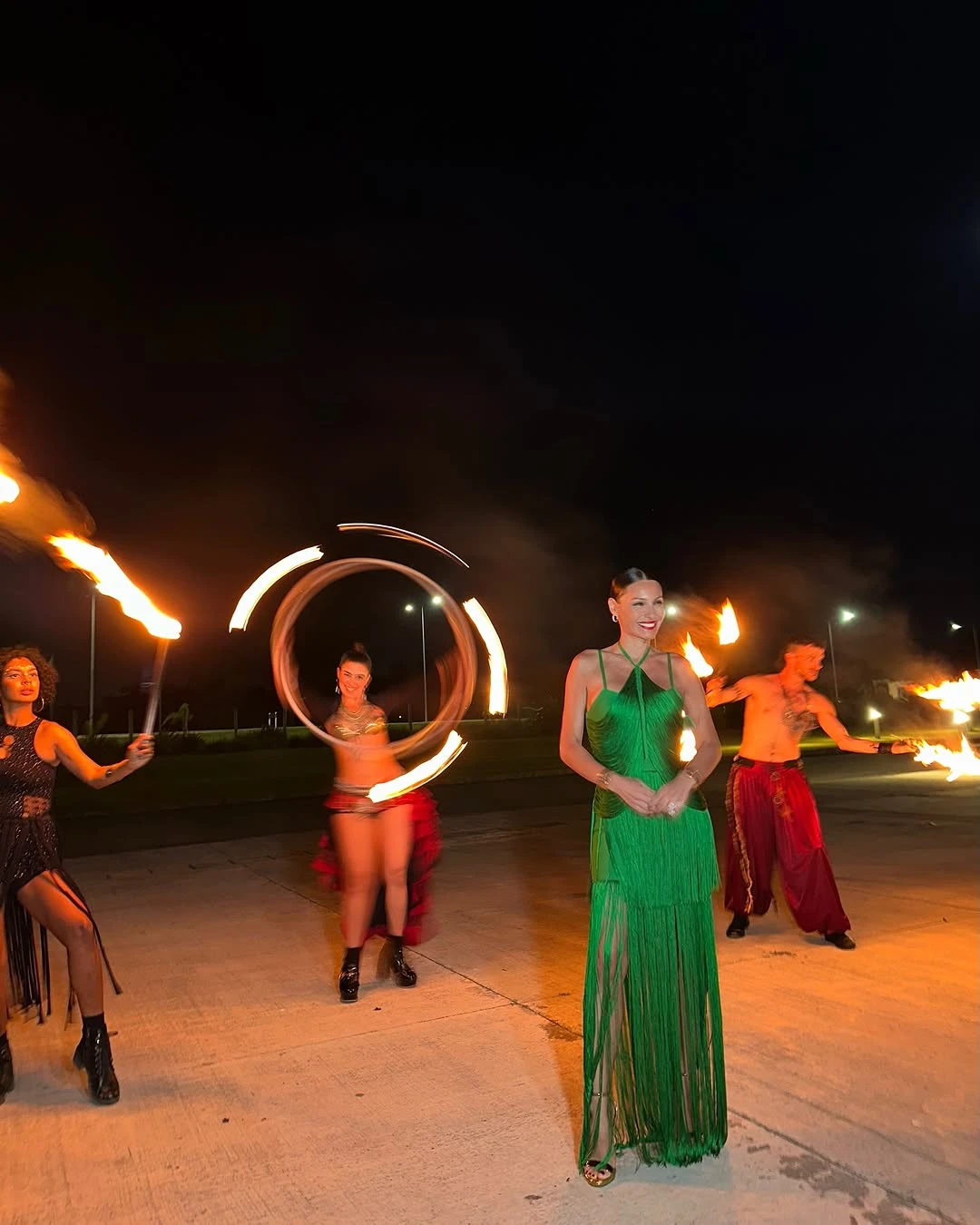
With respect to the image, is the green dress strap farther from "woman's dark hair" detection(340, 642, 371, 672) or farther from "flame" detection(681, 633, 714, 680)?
"woman's dark hair" detection(340, 642, 371, 672)

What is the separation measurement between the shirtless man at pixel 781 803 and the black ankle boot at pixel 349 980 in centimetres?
236

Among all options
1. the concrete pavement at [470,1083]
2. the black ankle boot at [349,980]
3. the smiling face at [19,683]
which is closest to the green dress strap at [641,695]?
the concrete pavement at [470,1083]

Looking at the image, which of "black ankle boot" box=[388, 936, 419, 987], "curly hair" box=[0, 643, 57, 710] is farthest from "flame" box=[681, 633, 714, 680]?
"curly hair" box=[0, 643, 57, 710]

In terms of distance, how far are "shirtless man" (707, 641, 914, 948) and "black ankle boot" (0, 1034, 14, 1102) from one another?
3909 mm

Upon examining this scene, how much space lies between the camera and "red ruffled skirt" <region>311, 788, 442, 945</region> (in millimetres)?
5121

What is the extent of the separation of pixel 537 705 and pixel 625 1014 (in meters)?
33.3

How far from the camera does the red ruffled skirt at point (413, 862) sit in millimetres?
5121

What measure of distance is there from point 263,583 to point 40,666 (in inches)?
61.9

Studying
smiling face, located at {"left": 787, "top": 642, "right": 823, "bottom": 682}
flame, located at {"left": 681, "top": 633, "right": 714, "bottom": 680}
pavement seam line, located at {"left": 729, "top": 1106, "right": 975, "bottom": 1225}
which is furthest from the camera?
smiling face, located at {"left": 787, "top": 642, "right": 823, "bottom": 682}

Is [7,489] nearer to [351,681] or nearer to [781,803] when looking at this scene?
[351,681]

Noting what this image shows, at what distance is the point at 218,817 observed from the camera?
48.3 ft

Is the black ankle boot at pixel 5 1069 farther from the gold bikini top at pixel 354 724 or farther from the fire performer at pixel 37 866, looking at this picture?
the gold bikini top at pixel 354 724

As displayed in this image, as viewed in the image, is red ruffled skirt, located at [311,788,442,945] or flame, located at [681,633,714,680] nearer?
flame, located at [681,633,714,680]

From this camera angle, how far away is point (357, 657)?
5176 mm
